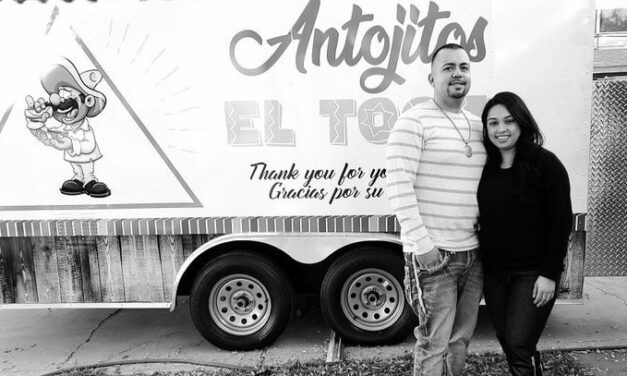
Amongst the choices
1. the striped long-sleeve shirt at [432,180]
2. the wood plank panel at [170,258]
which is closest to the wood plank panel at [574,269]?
the striped long-sleeve shirt at [432,180]

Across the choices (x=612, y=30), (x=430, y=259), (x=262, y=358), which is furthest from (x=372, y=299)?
(x=612, y=30)

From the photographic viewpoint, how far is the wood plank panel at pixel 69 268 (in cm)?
368

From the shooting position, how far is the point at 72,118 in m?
3.43

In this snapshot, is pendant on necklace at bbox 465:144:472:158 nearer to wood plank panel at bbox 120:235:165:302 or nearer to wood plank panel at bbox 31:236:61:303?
wood plank panel at bbox 120:235:165:302

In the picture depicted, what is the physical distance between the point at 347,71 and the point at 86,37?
1.91m

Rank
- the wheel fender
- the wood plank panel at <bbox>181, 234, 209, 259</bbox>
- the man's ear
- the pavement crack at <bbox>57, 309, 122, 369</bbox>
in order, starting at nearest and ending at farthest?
the man's ear → the wheel fender → the wood plank panel at <bbox>181, 234, 209, 259</bbox> → the pavement crack at <bbox>57, 309, 122, 369</bbox>

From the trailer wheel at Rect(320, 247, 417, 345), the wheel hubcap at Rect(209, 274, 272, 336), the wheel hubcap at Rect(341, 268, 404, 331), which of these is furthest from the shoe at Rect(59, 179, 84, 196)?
the wheel hubcap at Rect(341, 268, 404, 331)

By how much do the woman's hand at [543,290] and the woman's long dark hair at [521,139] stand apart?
48 cm

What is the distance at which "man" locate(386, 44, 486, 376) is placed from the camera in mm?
2205

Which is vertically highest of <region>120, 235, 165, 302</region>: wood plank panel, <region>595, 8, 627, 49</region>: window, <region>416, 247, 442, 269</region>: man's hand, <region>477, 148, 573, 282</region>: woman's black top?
<region>595, 8, 627, 49</region>: window

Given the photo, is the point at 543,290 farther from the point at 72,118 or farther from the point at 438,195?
the point at 72,118

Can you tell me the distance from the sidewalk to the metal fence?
2.24ft

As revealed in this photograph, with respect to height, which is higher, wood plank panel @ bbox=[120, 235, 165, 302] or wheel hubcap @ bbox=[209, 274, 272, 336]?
wood plank panel @ bbox=[120, 235, 165, 302]

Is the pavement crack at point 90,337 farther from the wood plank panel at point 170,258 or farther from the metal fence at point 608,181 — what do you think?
the metal fence at point 608,181
